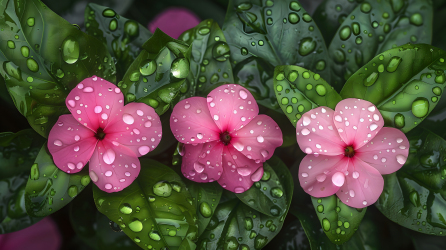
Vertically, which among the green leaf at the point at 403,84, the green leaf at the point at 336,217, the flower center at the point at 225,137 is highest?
the green leaf at the point at 403,84

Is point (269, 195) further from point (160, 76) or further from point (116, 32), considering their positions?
point (116, 32)

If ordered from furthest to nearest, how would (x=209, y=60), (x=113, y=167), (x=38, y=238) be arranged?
(x=38, y=238)
(x=209, y=60)
(x=113, y=167)

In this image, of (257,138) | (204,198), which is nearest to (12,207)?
(204,198)

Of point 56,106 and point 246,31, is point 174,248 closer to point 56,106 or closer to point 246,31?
point 56,106

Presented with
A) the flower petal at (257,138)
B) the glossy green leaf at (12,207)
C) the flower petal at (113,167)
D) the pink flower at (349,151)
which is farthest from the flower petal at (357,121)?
the glossy green leaf at (12,207)

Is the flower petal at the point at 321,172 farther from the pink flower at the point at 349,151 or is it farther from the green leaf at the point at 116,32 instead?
the green leaf at the point at 116,32

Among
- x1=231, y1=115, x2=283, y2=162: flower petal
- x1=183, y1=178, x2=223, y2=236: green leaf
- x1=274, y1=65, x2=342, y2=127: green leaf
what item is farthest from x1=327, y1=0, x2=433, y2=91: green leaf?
x1=183, y1=178, x2=223, y2=236: green leaf

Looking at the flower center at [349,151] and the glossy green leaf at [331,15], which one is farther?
the glossy green leaf at [331,15]
